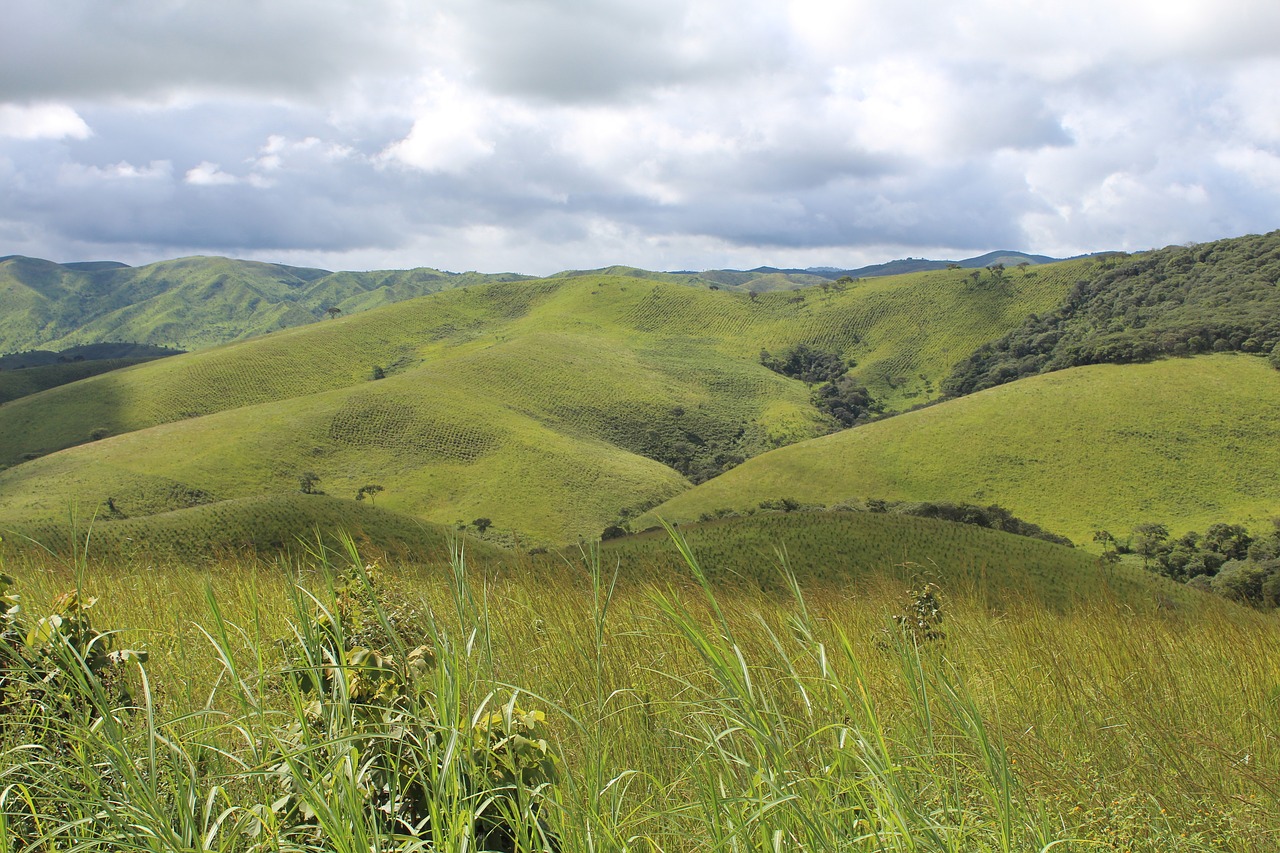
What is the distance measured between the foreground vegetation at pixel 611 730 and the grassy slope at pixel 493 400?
279 feet

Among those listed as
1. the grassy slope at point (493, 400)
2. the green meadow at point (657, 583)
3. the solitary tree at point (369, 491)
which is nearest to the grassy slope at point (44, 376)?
the green meadow at point (657, 583)

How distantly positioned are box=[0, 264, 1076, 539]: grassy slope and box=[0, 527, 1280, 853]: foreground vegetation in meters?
85.0

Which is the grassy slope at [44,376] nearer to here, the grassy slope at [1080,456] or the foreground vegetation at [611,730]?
the grassy slope at [1080,456]

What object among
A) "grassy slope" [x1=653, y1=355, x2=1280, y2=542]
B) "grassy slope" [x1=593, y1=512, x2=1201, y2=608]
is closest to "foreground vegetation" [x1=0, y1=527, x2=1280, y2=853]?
"grassy slope" [x1=593, y1=512, x2=1201, y2=608]

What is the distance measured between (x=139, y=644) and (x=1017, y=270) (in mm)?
194500

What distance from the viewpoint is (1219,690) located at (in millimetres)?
3986

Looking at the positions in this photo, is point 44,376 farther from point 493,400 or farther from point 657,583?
point 657,583

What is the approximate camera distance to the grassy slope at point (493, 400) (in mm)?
92750

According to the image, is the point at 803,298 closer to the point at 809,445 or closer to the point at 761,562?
the point at 809,445

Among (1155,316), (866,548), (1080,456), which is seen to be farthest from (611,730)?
(1155,316)

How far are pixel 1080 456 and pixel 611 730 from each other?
9445 cm

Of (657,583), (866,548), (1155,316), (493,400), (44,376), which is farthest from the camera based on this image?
(44,376)

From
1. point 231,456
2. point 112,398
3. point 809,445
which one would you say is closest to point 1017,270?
point 809,445

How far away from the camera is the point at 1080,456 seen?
85438 mm
